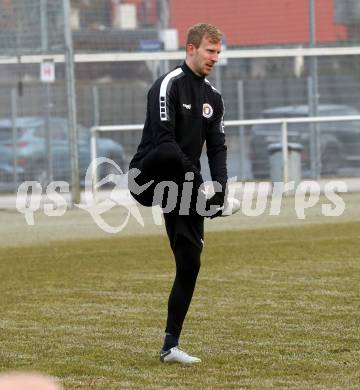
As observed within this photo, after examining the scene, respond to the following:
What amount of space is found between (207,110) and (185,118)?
14 centimetres

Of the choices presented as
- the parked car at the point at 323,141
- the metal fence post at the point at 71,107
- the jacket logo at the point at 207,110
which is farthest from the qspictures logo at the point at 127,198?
the jacket logo at the point at 207,110

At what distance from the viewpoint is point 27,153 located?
2111cm

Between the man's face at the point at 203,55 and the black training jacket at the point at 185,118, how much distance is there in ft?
0.20

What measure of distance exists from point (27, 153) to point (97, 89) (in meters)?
1.88

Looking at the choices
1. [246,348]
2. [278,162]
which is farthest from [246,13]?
[246,348]

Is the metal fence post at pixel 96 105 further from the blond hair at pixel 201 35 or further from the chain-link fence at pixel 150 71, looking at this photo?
the blond hair at pixel 201 35

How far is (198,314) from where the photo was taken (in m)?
8.77

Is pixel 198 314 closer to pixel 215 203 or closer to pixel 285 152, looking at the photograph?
pixel 215 203

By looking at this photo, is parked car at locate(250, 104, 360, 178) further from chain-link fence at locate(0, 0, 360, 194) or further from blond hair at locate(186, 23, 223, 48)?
blond hair at locate(186, 23, 223, 48)

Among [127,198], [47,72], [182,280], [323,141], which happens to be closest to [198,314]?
[182,280]

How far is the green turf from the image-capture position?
21.3 feet

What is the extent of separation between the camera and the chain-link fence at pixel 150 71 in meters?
20.8

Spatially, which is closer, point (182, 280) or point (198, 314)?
point (182, 280)

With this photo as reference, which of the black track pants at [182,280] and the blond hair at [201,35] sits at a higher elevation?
the blond hair at [201,35]
